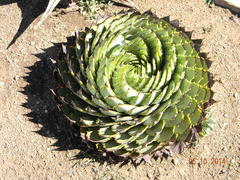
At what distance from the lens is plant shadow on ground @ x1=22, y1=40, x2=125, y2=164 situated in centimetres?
388

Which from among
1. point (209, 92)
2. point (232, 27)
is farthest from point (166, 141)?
point (232, 27)

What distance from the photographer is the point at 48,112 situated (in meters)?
4.02

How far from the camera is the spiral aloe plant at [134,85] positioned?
297 centimetres

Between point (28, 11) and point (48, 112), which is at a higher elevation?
point (28, 11)

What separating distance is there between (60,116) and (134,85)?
1.27 meters

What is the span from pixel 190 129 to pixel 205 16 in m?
1.88

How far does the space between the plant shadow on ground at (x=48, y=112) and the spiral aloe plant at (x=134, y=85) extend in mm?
659

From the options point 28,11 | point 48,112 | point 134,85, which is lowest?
point 48,112

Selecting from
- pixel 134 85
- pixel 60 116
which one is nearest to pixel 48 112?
pixel 60 116
